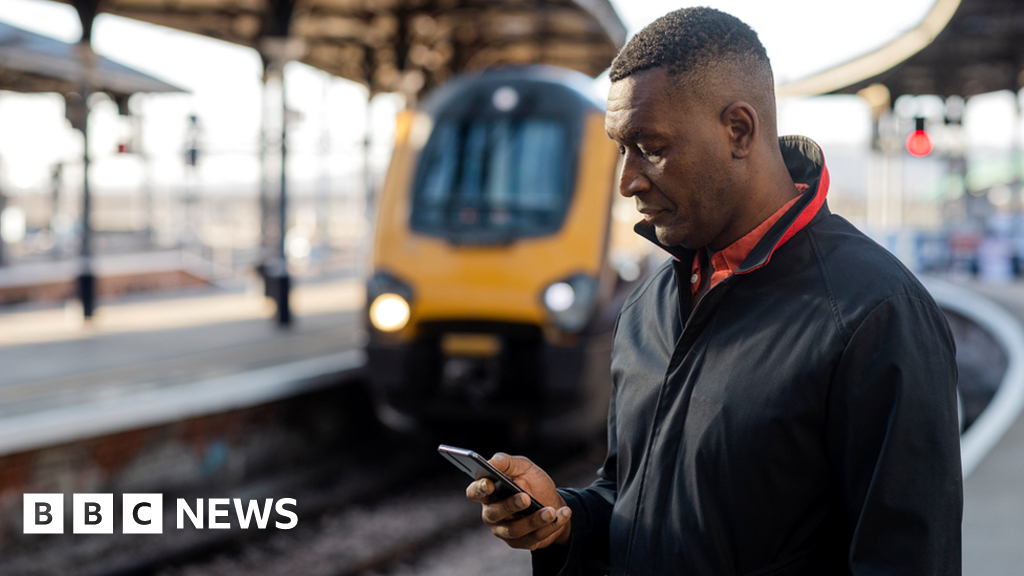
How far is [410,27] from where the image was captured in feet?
38.5

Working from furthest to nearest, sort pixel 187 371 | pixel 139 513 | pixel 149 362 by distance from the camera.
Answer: pixel 149 362
pixel 187 371
pixel 139 513

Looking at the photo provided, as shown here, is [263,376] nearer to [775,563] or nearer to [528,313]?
[528,313]

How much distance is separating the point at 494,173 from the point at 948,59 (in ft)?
51.6

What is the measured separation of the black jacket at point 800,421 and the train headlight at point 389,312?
460 cm

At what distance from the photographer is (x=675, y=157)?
142 centimetres

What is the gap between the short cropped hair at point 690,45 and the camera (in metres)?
1.40

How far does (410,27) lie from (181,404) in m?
7.00

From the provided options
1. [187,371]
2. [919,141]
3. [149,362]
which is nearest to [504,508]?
[187,371]

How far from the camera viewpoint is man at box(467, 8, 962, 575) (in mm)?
1229

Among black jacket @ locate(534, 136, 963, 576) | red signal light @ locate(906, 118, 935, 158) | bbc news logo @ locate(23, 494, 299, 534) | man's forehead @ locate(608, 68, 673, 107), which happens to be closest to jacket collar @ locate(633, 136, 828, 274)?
black jacket @ locate(534, 136, 963, 576)

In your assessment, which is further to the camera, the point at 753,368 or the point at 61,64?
the point at 61,64

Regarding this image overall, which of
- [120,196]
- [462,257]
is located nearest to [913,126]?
[462,257]

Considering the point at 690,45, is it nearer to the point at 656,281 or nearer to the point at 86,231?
the point at 656,281

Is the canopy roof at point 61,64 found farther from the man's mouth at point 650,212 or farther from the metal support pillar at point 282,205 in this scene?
the man's mouth at point 650,212
